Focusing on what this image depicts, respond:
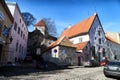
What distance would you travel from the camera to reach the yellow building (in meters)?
19.2

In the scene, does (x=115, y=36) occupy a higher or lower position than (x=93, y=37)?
higher

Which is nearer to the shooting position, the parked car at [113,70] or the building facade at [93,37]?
the parked car at [113,70]

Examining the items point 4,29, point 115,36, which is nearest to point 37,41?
point 4,29

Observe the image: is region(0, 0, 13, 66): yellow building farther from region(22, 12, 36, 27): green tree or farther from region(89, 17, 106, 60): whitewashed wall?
region(22, 12, 36, 27): green tree

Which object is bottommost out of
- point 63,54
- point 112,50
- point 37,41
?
point 63,54

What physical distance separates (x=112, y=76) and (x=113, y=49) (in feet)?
144

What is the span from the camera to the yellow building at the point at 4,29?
19.2 metres

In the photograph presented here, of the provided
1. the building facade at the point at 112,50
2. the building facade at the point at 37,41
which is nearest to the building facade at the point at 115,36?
the building facade at the point at 112,50

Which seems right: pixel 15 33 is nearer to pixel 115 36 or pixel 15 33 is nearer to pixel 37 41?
pixel 37 41

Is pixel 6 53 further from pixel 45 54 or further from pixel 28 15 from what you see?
pixel 28 15

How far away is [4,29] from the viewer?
2030 centimetres

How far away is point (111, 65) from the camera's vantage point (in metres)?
14.1

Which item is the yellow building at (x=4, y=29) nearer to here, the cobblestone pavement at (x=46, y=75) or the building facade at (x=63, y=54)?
the cobblestone pavement at (x=46, y=75)

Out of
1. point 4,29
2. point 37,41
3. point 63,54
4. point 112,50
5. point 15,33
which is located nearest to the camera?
point 4,29
